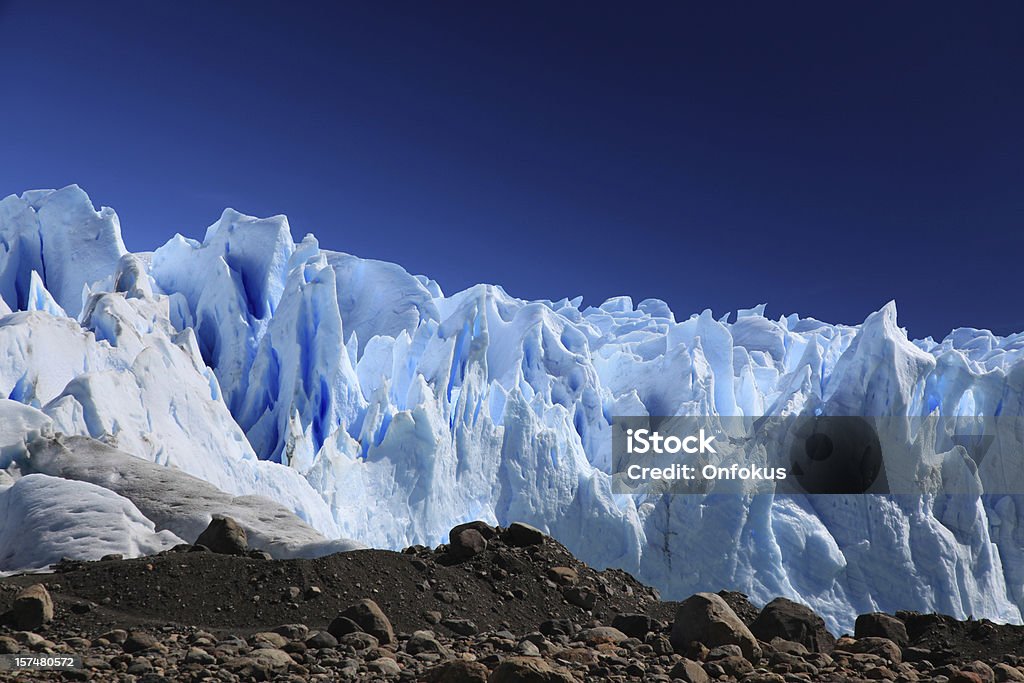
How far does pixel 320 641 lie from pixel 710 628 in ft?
8.13

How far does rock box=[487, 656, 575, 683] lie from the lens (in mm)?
3355

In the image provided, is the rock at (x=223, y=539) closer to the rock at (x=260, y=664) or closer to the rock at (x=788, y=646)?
the rock at (x=260, y=664)

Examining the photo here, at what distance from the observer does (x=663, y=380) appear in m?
21.5

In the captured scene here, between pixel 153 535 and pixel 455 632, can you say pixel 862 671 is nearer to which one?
pixel 455 632

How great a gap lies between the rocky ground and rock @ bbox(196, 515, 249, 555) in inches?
0.4

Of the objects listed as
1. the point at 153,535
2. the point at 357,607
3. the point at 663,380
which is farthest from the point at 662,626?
the point at 663,380

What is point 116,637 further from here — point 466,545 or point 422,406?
point 422,406

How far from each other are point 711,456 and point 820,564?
310 centimetres

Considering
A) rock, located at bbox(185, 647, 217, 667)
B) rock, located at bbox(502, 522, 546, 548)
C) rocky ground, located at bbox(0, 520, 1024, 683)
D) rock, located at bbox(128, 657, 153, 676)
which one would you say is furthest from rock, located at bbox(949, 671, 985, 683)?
rock, located at bbox(128, 657, 153, 676)

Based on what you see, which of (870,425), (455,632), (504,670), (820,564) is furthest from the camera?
(870,425)

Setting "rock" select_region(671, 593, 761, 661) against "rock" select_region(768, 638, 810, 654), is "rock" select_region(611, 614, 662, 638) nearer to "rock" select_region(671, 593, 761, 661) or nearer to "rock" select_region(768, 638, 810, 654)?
"rock" select_region(671, 593, 761, 661)

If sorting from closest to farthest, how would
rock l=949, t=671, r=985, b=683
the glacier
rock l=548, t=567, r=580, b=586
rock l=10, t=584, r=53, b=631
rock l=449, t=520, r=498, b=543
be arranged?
rock l=949, t=671, r=985, b=683 < rock l=10, t=584, r=53, b=631 < rock l=548, t=567, r=580, b=586 < rock l=449, t=520, r=498, b=543 < the glacier

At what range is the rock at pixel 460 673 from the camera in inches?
139

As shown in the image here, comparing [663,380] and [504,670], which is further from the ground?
[663,380]
